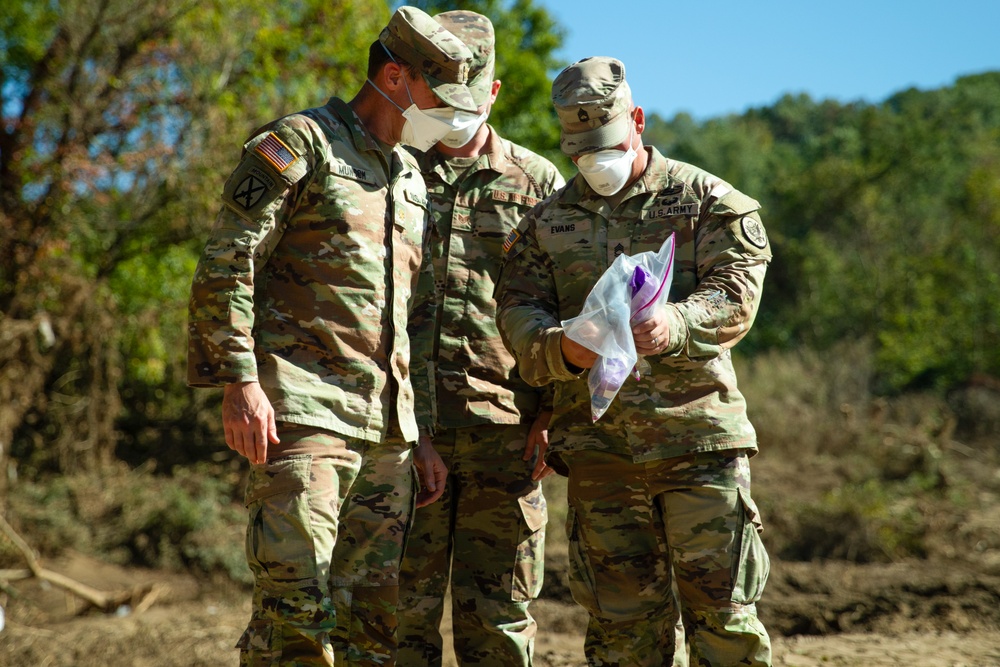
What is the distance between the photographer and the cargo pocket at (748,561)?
3133mm

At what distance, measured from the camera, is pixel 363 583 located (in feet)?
10.7

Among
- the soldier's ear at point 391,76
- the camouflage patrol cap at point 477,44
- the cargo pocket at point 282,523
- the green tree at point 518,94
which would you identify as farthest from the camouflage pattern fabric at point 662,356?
the green tree at point 518,94

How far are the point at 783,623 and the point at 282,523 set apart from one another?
180 inches

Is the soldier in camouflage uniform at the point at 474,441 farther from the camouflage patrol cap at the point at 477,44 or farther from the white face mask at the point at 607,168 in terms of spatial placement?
the white face mask at the point at 607,168

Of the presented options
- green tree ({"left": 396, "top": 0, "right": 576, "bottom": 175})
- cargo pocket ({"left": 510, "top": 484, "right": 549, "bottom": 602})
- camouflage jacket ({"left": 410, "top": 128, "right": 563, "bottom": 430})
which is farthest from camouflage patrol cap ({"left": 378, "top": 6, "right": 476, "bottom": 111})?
green tree ({"left": 396, "top": 0, "right": 576, "bottom": 175})

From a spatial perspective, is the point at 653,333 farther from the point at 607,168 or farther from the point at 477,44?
the point at 477,44

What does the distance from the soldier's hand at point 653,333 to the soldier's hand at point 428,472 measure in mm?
1018

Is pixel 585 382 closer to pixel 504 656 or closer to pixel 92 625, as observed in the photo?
pixel 504 656

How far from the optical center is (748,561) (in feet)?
A: 10.4

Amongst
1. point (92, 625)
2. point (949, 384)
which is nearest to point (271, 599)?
point (92, 625)

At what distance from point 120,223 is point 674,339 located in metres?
9.43

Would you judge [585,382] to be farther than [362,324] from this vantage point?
Yes

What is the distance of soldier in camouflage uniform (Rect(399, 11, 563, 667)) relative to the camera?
3.76 metres

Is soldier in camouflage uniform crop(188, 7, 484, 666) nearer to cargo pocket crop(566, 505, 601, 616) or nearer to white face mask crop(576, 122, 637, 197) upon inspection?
white face mask crop(576, 122, 637, 197)
